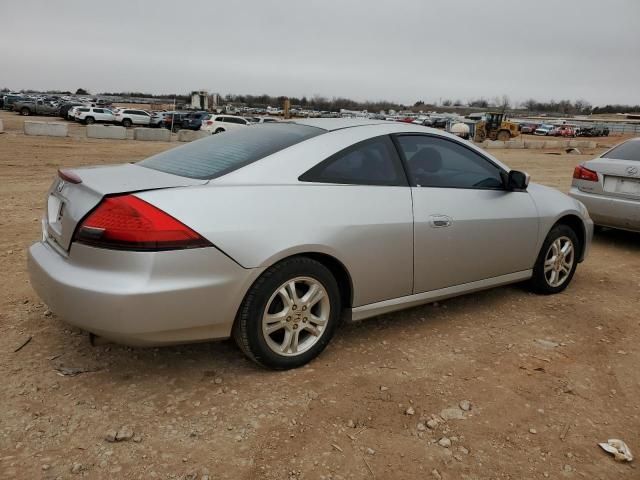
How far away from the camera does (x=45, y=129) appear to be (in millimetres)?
23500

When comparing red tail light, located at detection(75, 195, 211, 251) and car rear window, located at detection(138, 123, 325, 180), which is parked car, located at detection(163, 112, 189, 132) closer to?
car rear window, located at detection(138, 123, 325, 180)

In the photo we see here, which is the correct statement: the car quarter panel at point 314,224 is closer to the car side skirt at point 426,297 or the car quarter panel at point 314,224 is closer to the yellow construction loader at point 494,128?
the car side skirt at point 426,297

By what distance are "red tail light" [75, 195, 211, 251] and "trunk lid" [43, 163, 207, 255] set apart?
0.09 m

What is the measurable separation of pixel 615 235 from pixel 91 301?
7455 millimetres

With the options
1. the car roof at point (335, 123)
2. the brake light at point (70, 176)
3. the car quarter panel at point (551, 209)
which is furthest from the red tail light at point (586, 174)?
the brake light at point (70, 176)

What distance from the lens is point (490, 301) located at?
458 centimetres

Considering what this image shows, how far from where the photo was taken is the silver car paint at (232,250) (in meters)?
2.59

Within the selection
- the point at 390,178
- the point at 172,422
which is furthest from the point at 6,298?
the point at 390,178

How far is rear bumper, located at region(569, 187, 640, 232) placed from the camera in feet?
20.3

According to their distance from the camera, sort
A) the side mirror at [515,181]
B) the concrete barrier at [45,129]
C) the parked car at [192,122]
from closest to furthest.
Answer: the side mirror at [515,181] < the concrete barrier at [45,129] < the parked car at [192,122]

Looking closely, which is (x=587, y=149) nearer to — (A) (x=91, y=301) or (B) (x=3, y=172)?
(B) (x=3, y=172)

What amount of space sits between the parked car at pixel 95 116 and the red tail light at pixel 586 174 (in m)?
38.1

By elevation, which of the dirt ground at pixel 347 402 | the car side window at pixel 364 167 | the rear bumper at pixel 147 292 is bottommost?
the dirt ground at pixel 347 402

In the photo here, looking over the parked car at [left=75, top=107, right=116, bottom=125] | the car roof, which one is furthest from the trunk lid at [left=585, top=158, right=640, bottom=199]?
the parked car at [left=75, top=107, right=116, bottom=125]
